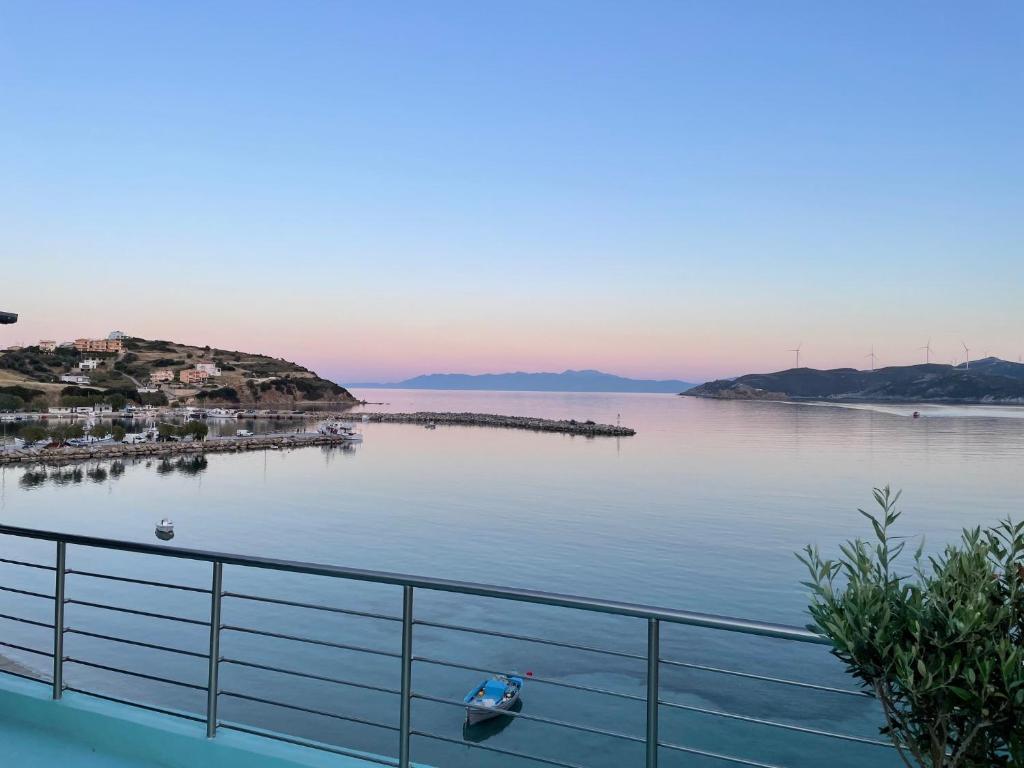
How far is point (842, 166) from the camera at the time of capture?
45125mm

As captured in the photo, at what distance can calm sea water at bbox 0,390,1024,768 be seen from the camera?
17.3 metres

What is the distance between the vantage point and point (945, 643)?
1.36 meters

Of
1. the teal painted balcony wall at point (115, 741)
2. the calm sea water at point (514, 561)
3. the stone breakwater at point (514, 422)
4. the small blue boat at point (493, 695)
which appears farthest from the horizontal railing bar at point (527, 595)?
the stone breakwater at point (514, 422)

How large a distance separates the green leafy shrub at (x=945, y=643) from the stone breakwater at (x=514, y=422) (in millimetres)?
90261

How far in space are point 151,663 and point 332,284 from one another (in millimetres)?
51145

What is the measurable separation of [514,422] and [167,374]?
5933 cm

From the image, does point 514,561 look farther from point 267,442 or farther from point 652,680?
point 267,442

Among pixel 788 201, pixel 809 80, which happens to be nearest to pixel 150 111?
pixel 809 80

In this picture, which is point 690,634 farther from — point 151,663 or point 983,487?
point 983,487

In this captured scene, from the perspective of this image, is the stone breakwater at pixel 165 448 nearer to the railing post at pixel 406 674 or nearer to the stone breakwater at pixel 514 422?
the stone breakwater at pixel 514 422

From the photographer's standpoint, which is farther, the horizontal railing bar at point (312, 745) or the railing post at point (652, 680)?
the horizontal railing bar at point (312, 745)

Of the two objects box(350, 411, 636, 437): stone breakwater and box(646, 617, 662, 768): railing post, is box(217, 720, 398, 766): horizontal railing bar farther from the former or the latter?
box(350, 411, 636, 437): stone breakwater

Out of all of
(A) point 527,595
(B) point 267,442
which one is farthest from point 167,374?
(A) point 527,595

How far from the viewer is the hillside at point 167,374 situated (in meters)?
102
